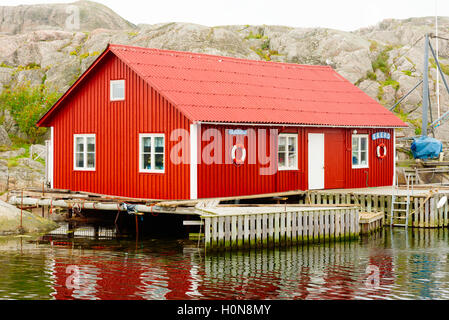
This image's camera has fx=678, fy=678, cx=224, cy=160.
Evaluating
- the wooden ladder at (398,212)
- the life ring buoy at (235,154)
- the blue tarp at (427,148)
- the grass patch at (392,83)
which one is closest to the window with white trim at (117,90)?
the life ring buoy at (235,154)

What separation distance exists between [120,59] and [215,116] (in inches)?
172

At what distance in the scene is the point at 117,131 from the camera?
2502 centimetres

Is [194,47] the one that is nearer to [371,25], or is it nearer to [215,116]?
[215,116]

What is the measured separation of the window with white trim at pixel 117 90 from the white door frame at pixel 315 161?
7.55 metres

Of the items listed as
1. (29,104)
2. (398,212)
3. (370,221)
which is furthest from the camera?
(29,104)

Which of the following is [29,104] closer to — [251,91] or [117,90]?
[117,90]

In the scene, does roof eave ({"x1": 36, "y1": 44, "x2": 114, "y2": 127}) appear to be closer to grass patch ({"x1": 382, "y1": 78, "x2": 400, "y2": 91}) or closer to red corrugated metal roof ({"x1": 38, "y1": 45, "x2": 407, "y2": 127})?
red corrugated metal roof ({"x1": 38, "y1": 45, "x2": 407, "y2": 127})

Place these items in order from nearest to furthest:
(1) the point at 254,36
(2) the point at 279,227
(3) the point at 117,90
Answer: (2) the point at 279,227 < (3) the point at 117,90 < (1) the point at 254,36

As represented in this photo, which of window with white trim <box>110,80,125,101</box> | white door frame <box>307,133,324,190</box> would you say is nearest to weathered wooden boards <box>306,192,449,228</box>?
white door frame <box>307,133,324,190</box>

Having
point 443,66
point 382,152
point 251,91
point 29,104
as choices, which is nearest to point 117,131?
point 251,91

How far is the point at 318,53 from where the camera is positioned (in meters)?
52.0

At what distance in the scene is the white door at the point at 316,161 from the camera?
27.2m

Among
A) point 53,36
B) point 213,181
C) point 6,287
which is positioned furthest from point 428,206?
point 53,36

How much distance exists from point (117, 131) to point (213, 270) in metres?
9.95
